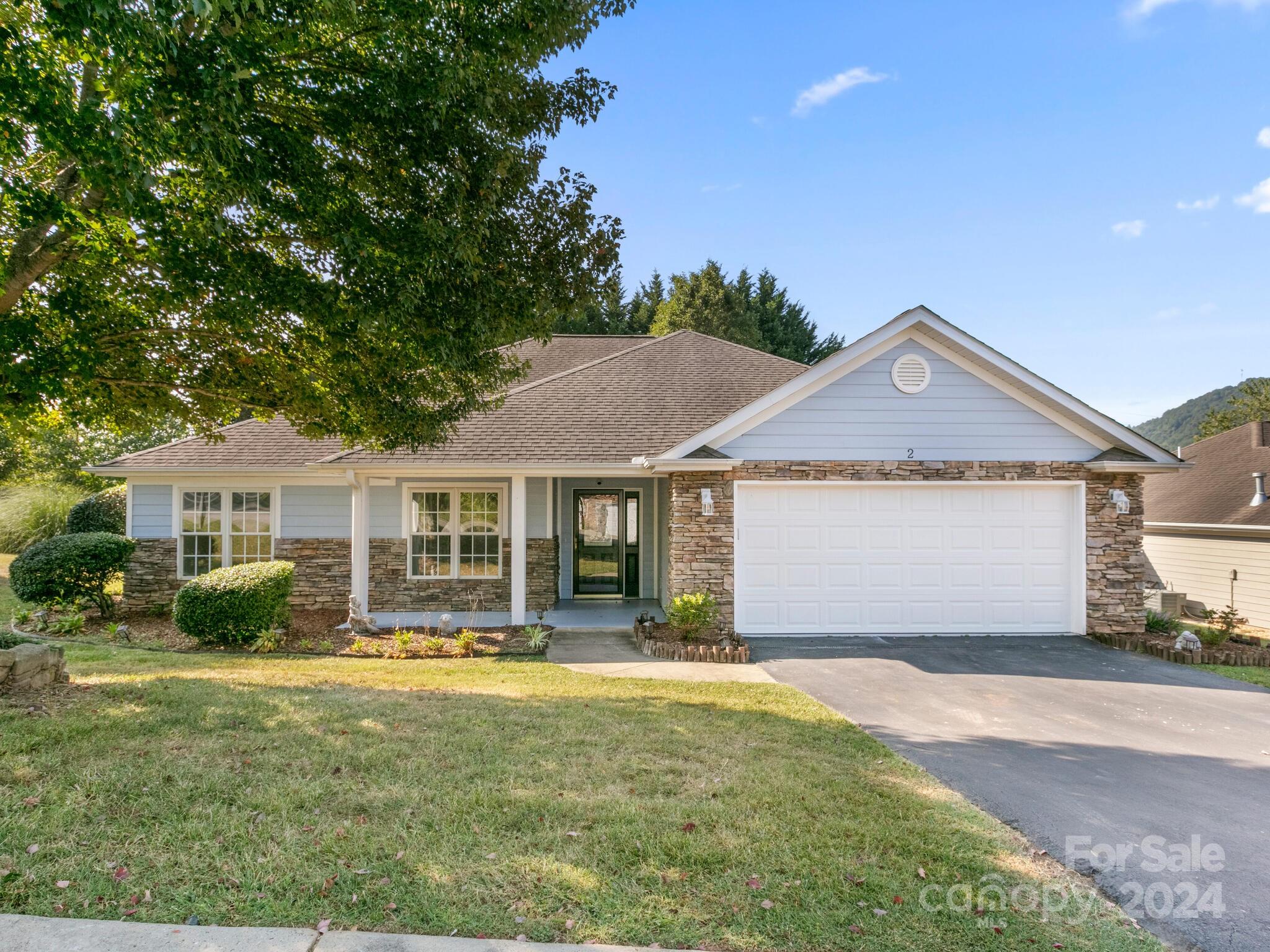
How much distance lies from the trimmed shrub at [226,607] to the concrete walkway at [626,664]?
420cm

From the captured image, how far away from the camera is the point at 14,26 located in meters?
4.20

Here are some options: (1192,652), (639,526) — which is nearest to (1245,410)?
(1192,652)

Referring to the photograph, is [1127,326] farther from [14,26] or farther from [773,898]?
[14,26]

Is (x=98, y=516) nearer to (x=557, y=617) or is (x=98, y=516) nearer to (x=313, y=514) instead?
(x=313, y=514)

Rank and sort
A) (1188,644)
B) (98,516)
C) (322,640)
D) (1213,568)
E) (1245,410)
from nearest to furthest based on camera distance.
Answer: (1188,644) < (322,640) < (1213,568) < (98,516) < (1245,410)

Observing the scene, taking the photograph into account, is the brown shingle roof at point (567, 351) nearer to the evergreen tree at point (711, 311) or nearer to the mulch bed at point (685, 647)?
the mulch bed at point (685, 647)

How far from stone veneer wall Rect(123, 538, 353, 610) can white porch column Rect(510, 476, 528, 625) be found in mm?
3495

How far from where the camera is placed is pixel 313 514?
39.2ft

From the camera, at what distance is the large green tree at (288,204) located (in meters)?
4.20

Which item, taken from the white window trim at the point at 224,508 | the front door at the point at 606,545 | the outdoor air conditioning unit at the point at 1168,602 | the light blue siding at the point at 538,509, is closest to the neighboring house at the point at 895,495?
the light blue siding at the point at 538,509

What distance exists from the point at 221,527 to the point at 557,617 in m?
6.77

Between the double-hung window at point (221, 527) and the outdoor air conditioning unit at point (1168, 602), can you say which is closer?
the double-hung window at point (221, 527)

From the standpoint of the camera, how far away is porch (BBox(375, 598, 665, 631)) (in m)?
10.5

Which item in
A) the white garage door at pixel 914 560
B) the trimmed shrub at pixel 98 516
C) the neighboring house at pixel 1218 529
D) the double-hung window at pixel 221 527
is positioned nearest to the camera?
the white garage door at pixel 914 560
